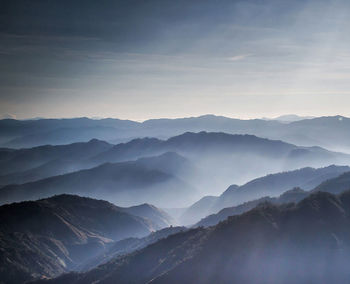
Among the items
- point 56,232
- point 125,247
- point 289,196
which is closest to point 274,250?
point 125,247

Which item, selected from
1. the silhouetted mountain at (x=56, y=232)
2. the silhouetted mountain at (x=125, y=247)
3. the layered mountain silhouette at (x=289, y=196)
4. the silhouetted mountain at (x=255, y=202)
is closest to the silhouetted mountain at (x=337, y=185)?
the layered mountain silhouette at (x=289, y=196)

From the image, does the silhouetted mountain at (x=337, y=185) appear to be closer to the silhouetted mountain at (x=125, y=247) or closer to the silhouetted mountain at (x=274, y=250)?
the silhouetted mountain at (x=125, y=247)

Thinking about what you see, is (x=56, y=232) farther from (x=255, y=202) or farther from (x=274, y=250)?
(x=274, y=250)

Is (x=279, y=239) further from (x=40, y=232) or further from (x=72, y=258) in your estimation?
(x=40, y=232)

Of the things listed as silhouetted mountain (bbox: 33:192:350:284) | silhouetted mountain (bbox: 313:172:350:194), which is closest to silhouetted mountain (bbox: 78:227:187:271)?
silhouetted mountain (bbox: 33:192:350:284)

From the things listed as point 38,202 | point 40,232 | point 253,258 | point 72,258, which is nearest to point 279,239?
point 253,258
